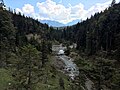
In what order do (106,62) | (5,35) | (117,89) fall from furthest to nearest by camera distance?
(5,35)
(117,89)
(106,62)

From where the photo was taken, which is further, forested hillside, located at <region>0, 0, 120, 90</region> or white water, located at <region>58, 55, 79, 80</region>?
white water, located at <region>58, 55, 79, 80</region>

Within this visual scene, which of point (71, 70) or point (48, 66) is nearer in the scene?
point (48, 66)

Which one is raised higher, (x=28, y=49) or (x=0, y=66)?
(x=28, y=49)

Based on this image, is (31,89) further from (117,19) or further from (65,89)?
(117,19)

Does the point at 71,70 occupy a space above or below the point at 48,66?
below

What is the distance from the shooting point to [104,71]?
21.0 metres

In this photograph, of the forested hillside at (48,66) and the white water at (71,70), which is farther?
the white water at (71,70)

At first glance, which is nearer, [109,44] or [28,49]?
[28,49]

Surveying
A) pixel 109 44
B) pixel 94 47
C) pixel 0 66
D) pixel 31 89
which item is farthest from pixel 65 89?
pixel 94 47

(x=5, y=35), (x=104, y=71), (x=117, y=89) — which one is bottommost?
(x=117, y=89)

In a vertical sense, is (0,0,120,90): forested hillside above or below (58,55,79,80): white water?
above

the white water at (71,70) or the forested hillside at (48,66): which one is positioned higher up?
the forested hillside at (48,66)

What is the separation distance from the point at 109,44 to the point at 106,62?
64.1 m

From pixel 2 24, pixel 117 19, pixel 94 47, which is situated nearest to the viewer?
pixel 2 24
